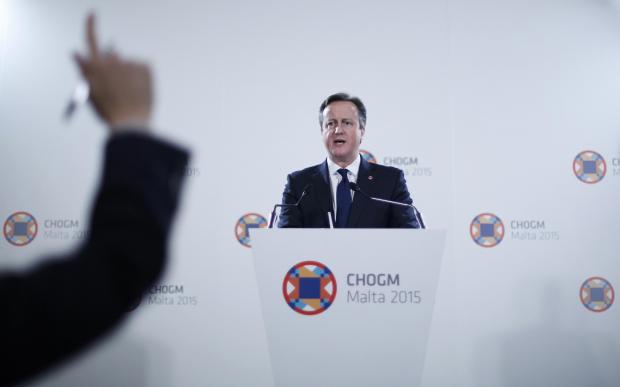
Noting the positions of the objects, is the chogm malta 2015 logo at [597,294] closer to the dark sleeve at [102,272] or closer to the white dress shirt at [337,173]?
the white dress shirt at [337,173]

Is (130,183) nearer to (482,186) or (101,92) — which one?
(101,92)

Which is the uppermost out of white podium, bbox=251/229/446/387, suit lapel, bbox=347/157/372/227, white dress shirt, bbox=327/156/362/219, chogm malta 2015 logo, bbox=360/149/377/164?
chogm malta 2015 logo, bbox=360/149/377/164

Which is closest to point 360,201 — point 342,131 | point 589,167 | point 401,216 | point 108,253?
point 401,216

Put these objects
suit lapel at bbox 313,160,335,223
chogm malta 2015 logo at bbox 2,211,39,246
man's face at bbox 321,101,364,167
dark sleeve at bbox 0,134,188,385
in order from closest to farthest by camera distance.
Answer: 1. dark sleeve at bbox 0,134,188,385
2. suit lapel at bbox 313,160,335,223
3. man's face at bbox 321,101,364,167
4. chogm malta 2015 logo at bbox 2,211,39,246

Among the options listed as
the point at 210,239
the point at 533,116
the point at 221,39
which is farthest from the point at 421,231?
the point at 221,39

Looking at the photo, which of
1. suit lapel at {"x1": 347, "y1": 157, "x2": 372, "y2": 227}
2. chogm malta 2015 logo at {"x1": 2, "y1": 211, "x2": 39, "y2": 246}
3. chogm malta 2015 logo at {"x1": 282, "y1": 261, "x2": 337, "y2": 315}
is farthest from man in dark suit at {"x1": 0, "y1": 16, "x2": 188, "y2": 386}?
chogm malta 2015 logo at {"x1": 2, "y1": 211, "x2": 39, "y2": 246}

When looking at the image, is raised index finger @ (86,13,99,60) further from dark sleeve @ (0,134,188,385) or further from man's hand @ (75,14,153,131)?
dark sleeve @ (0,134,188,385)

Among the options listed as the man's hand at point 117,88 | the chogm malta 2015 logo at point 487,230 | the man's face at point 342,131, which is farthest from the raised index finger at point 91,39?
the chogm malta 2015 logo at point 487,230

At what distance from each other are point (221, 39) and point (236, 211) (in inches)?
59.6

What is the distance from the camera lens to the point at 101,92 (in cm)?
47

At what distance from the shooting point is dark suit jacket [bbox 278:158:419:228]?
2170 millimetres

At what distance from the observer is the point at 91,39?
501mm

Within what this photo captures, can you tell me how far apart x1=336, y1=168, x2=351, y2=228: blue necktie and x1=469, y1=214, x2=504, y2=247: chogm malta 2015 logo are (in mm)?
1586

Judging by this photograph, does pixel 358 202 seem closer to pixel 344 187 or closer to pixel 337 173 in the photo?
pixel 344 187
